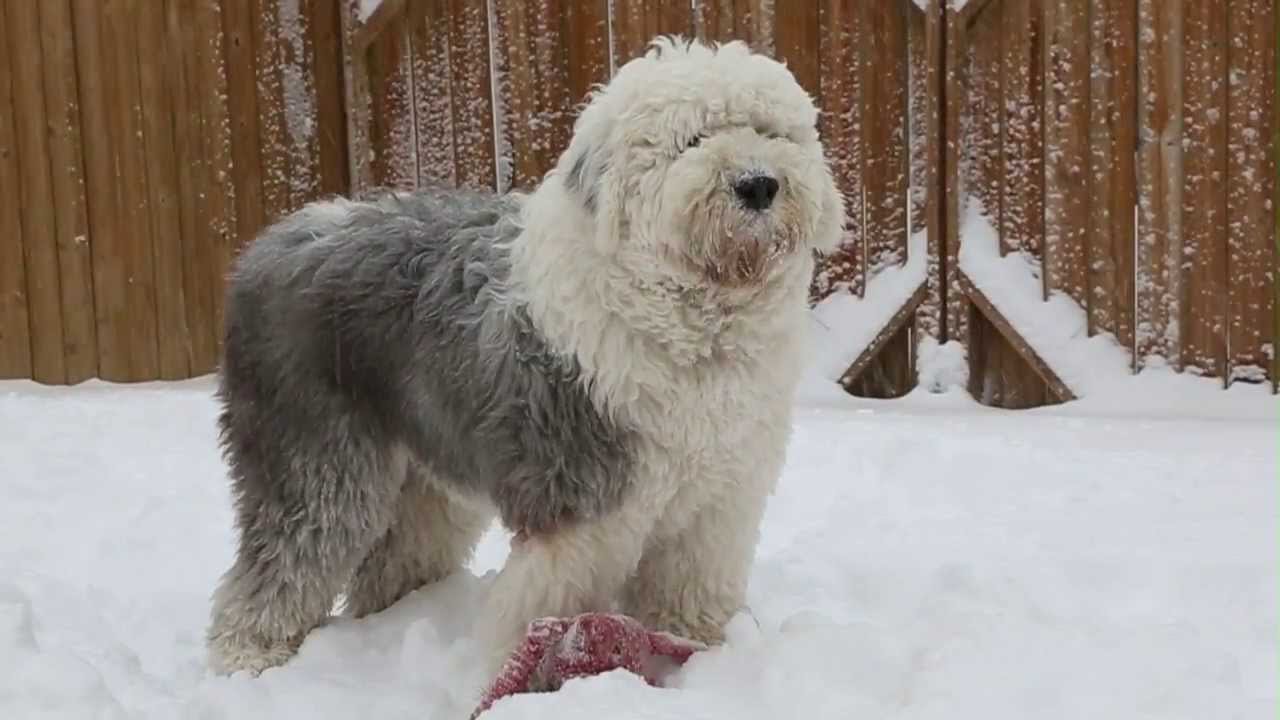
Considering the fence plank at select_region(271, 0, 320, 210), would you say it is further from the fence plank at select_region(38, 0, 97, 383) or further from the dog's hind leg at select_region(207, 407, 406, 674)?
the dog's hind leg at select_region(207, 407, 406, 674)

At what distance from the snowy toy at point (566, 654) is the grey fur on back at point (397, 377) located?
22 cm

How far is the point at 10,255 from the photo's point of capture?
6660 mm

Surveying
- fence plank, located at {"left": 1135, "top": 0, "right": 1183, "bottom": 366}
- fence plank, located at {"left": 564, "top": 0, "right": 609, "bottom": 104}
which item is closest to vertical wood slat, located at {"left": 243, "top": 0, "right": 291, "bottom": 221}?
fence plank, located at {"left": 564, "top": 0, "right": 609, "bottom": 104}

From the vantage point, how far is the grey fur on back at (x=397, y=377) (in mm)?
2947

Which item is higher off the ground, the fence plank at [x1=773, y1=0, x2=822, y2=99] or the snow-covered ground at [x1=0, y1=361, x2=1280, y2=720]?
the fence plank at [x1=773, y1=0, x2=822, y2=99]

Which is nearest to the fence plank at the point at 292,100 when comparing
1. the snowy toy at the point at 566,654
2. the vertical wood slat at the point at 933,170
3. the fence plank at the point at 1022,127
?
the vertical wood slat at the point at 933,170

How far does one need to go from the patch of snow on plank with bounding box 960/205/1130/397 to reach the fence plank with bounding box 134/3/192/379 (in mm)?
3627

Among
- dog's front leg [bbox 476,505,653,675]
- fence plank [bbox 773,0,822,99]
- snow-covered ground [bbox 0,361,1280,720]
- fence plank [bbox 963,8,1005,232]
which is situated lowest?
snow-covered ground [bbox 0,361,1280,720]

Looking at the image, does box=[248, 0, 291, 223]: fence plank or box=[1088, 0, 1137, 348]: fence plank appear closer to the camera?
box=[1088, 0, 1137, 348]: fence plank

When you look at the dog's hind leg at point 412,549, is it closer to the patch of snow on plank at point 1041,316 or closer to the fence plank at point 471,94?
the patch of snow on plank at point 1041,316

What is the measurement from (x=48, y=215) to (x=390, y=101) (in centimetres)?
168

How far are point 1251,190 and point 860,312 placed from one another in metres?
1.63

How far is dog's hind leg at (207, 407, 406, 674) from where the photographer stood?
335cm

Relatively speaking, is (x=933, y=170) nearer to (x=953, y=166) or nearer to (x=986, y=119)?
(x=953, y=166)
